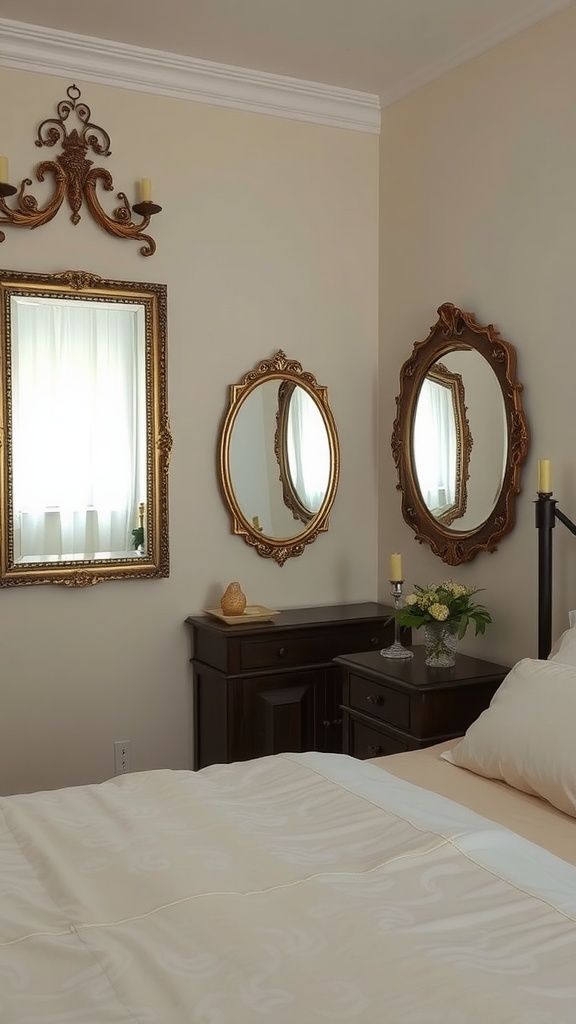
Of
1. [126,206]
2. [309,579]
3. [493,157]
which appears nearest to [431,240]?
[493,157]

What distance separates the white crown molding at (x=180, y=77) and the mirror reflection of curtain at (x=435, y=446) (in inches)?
46.9

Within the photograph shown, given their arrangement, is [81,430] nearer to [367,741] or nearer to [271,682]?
[271,682]

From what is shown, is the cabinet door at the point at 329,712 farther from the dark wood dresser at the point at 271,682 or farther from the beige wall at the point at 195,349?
the beige wall at the point at 195,349

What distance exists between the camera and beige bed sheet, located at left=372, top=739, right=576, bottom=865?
2049 millimetres

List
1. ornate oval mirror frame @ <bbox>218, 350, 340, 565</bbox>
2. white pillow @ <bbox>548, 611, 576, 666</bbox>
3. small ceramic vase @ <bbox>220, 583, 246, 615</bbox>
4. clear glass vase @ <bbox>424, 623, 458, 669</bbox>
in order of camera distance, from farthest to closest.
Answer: ornate oval mirror frame @ <bbox>218, 350, 340, 565</bbox>, small ceramic vase @ <bbox>220, 583, 246, 615</bbox>, clear glass vase @ <bbox>424, 623, 458, 669</bbox>, white pillow @ <bbox>548, 611, 576, 666</bbox>

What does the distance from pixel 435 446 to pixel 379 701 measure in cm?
104

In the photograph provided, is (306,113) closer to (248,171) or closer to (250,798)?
(248,171)

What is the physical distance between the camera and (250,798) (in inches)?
83.4

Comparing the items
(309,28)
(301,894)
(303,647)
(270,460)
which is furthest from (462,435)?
(301,894)

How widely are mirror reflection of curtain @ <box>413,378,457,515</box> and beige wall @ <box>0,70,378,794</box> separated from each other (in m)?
0.38

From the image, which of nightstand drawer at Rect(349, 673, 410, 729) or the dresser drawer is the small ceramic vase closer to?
the dresser drawer

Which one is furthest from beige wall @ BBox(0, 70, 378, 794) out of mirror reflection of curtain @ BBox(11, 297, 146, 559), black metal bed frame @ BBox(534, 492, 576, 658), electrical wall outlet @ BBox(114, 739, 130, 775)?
black metal bed frame @ BBox(534, 492, 576, 658)

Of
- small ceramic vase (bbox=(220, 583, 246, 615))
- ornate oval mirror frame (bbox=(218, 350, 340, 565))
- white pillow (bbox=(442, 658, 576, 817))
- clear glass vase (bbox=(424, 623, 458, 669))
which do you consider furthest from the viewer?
ornate oval mirror frame (bbox=(218, 350, 340, 565))

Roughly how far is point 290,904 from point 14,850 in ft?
1.92
